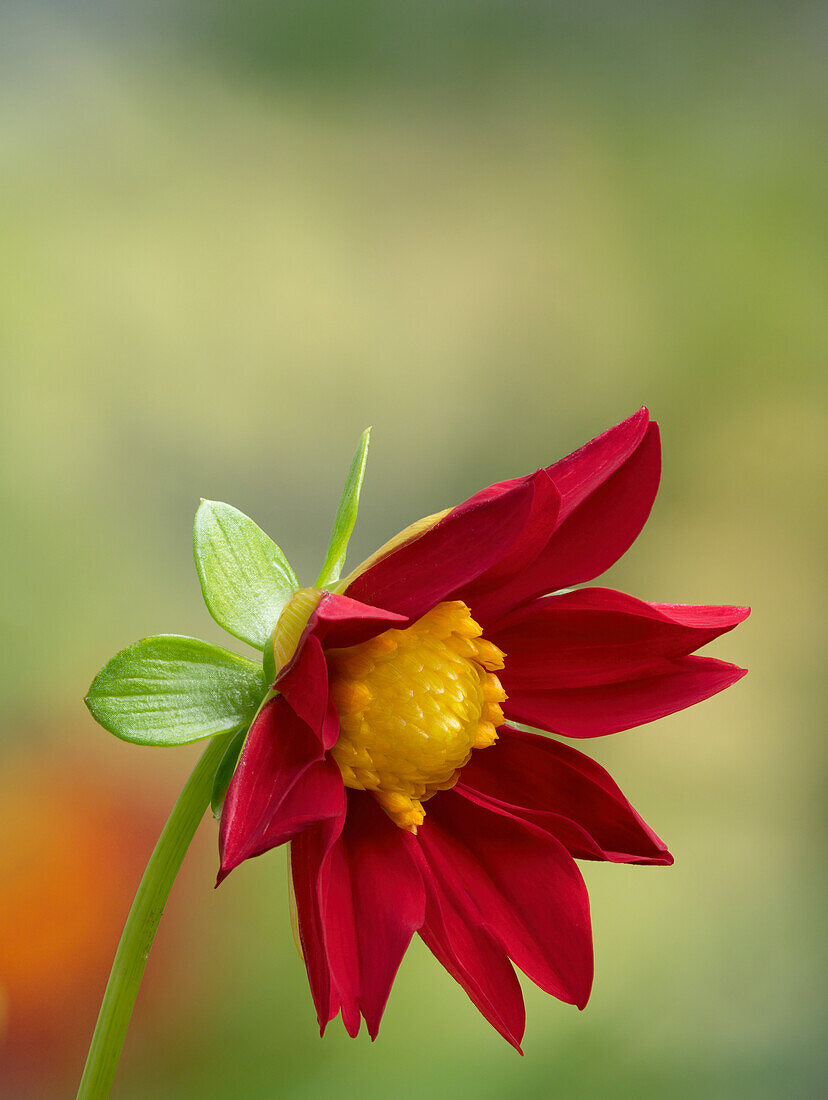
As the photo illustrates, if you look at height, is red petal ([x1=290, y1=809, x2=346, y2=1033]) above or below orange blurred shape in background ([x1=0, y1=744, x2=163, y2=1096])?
above

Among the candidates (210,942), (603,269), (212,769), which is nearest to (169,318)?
(603,269)

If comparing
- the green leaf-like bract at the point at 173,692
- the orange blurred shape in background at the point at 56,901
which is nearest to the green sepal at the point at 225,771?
the green leaf-like bract at the point at 173,692

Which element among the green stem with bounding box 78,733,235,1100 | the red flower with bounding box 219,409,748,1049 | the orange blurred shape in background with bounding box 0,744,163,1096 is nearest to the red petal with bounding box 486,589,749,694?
the red flower with bounding box 219,409,748,1049

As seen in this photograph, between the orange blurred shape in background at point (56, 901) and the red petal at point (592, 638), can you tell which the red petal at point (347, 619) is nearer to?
the red petal at point (592, 638)

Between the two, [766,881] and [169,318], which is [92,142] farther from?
[766,881]

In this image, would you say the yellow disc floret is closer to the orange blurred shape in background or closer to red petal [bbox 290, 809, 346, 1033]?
red petal [bbox 290, 809, 346, 1033]

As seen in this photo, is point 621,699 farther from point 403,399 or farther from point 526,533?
point 403,399

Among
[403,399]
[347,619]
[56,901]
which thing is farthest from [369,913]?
[403,399]
